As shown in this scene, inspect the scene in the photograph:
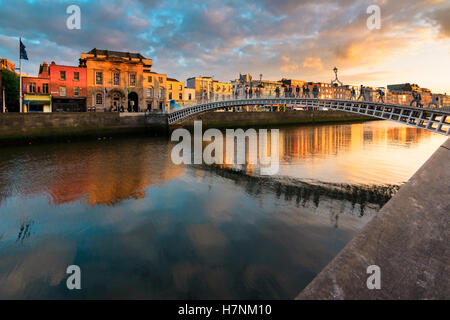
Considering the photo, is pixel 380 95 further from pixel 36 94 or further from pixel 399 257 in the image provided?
pixel 36 94

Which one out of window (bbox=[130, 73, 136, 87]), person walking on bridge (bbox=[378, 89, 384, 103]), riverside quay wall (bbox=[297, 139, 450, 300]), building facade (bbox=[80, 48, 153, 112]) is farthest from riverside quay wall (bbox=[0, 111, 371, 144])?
riverside quay wall (bbox=[297, 139, 450, 300])

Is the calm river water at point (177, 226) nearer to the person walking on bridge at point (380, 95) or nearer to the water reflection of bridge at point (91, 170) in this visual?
the water reflection of bridge at point (91, 170)

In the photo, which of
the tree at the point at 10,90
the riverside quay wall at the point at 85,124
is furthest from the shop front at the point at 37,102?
the riverside quay wall at the point at 85,124

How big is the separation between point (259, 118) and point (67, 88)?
26.9 metres

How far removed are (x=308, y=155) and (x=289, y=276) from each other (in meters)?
14.8

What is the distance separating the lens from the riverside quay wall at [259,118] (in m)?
38.2

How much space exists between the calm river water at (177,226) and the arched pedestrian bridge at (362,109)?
2.78 m

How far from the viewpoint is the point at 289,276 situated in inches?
202

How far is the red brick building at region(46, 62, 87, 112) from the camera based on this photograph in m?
32.4

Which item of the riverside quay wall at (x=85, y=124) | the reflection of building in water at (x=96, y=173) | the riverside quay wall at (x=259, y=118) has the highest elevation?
the riverside quay wall at (x=259, y=118)

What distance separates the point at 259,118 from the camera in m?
43.7

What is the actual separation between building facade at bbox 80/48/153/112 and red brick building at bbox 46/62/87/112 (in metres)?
0.82
